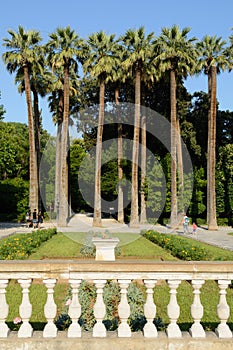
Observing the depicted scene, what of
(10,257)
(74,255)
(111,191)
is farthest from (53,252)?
(111,191)

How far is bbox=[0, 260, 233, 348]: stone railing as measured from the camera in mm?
3064

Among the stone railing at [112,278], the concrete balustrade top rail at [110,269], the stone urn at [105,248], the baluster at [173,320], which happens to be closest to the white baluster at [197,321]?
the stone railing at [112,278]

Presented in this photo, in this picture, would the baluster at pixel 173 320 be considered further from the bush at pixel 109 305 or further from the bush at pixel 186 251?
the bush at pixel 186 251

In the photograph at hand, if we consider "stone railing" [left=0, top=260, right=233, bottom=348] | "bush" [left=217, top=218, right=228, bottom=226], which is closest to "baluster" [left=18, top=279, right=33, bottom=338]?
"stone railing" [left=0, top=260, right=233, bottom=348]

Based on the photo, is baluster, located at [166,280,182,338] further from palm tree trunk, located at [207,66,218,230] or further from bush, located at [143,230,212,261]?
palm tree trunk, located at [207,66,218,230]

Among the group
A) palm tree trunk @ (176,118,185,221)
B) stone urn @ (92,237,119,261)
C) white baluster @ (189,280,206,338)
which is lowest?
stone urn @ (92,237,119,261)

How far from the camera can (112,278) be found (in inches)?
124

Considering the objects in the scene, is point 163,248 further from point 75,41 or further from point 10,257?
point 75,41

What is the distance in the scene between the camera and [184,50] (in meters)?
28.5

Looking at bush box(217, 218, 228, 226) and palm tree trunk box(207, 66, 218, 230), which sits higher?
palm tree trunk box(207, 66, 218, 230)

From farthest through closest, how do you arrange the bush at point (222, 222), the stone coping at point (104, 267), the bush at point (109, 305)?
the bush at point (222, 222) → the bush at point (109, 305) → the stone coping at point (104, 267)

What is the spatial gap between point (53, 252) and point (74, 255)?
1.32 meters

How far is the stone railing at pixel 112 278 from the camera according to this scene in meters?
3.06

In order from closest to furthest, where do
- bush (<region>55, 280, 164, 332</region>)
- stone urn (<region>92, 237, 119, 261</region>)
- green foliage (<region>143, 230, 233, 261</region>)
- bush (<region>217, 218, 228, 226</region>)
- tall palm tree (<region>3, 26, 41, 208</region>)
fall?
1. bush (<region>55, 280, 164, 332</region>)
2. stone urn (<region>92, 237, 119, 261</region>)
3. green foliage (<region>143, 230, 233, 261</region>)
4. tall palm tree (<region>3, 26, 41, 208</region>)
5. bush (<region>217, 218, 228, 226</region>)
